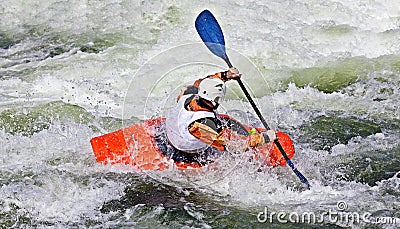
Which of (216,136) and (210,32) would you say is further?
(210,32)

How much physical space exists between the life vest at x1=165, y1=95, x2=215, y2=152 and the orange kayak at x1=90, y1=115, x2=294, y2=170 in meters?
0.12

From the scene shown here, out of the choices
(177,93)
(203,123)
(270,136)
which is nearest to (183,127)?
(203,123)

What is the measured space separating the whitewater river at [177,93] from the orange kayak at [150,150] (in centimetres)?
8

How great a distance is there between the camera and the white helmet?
3715mm

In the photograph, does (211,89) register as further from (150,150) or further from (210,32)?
(210,32)

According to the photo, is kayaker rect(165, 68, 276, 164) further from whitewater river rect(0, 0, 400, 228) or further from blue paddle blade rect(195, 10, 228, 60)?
blue paddle blade rect(195, 10, 228, 60)

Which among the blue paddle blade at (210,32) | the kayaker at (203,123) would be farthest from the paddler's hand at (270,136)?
the blue paddle blade at (210,32)

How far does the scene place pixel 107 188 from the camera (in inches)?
151

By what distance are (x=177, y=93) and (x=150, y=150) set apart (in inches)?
61.6

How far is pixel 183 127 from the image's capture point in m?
3.86

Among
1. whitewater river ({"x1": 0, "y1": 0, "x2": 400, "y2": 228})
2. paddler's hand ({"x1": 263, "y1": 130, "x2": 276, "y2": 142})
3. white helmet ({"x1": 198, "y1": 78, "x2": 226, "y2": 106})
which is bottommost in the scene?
whitewater river ({"x1": 0, "y1": 0, "x2": 400, "y2": 228})

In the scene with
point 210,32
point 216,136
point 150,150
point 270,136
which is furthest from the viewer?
point 210,32

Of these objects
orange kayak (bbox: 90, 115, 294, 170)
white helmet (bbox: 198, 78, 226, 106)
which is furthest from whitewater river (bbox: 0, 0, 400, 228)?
white helmet (bbox: 198, 78, 226, 106)

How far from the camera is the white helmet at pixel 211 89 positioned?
3.71 metres
